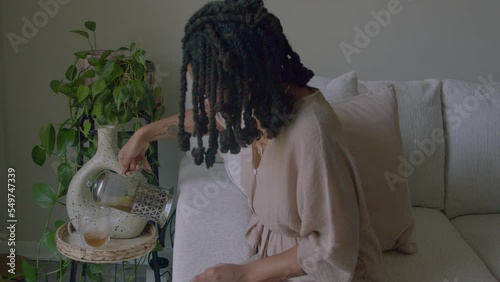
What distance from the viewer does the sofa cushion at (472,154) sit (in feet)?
5.24

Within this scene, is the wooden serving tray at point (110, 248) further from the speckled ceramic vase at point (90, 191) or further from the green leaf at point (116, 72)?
the green leaf at point (116, 72)

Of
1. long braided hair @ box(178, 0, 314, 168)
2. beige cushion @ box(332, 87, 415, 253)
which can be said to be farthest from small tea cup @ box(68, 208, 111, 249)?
beige cushion @ box(332, 87, 415, 253)

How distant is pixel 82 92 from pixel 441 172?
3.75ft

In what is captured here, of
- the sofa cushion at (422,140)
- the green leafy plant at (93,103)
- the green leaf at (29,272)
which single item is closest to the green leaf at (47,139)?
the green leafy plant at (93,103)

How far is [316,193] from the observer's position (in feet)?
3.09

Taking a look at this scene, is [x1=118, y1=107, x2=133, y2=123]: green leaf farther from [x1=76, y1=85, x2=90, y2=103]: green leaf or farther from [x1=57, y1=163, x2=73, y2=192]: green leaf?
[x1=57, y1=163, x2=73, y2=192]: green leaf

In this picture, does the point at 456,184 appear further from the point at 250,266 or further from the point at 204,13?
the point at 204,13

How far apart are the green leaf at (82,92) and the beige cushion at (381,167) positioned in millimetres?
710

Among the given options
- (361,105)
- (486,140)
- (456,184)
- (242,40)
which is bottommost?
(456,184)

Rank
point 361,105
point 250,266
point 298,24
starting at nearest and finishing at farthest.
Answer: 1. point 250,266
2. point 361,105
3. point 298,24

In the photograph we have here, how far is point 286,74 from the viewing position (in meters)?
0.97

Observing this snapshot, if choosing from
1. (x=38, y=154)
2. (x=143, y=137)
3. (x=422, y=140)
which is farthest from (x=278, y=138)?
(x=38, y=154)

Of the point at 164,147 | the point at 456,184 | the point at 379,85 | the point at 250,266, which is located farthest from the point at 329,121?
the point at 164,147

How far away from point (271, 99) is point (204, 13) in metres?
0.20
